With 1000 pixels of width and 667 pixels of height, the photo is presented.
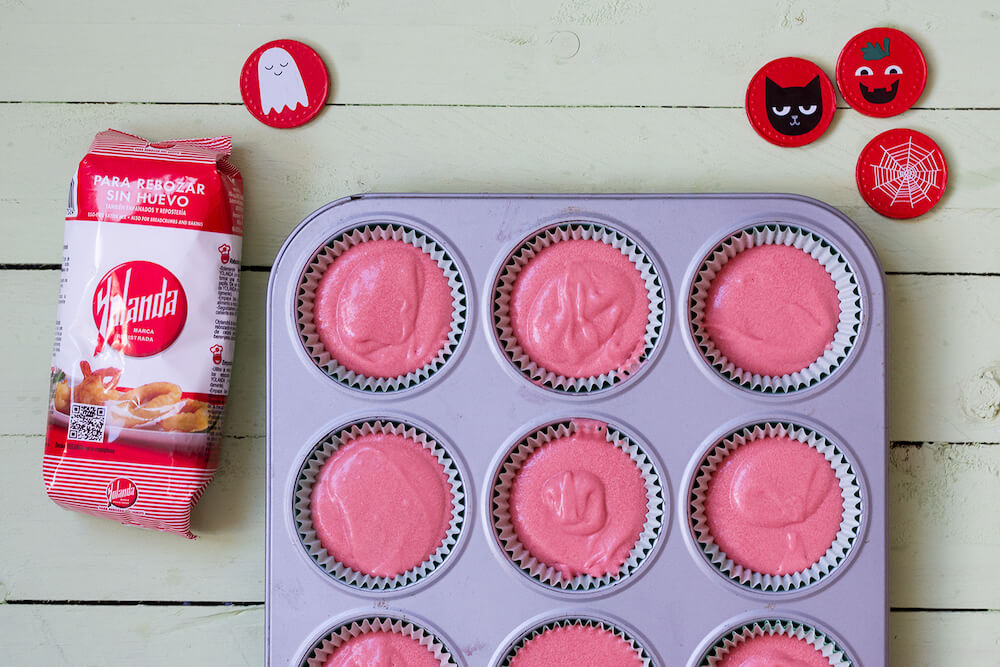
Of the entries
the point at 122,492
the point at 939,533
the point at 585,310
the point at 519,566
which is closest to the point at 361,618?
the point at 519,566

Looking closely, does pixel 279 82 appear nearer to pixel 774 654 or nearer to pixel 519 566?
pixel 519 566

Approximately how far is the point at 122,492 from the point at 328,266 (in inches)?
11.8

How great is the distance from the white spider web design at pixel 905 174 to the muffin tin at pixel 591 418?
108 millimetres

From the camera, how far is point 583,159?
817mm

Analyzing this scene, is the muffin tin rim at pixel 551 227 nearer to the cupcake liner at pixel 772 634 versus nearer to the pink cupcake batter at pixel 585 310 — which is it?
the pink cupcake batter at pixel 585 310

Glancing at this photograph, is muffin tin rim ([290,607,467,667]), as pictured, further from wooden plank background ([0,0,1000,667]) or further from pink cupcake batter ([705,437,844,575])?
pink cupcake batter ([705,437,844,575])

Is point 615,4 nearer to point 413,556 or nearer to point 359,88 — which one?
point 359,88

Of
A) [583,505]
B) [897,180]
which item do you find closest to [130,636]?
[583,505]

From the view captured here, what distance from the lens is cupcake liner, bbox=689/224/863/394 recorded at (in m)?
0.76

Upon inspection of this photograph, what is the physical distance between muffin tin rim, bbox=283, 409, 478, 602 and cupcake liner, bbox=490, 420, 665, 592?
0.03 m

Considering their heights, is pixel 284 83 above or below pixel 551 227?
above

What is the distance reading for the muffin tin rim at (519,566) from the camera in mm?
740

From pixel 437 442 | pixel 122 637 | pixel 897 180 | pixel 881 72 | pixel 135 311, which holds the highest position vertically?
pixel 881 72

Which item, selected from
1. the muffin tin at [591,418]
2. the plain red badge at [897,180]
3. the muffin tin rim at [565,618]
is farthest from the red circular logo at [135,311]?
the plain red badge at [897,180]
